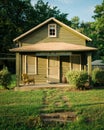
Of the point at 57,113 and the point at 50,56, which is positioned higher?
the point at 50,56

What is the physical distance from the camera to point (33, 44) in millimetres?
22438

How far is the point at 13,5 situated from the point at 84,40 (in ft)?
87.1

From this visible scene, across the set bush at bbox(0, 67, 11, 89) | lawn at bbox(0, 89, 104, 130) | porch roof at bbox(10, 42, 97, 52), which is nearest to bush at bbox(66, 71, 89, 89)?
porch roof at bbox(10, 42, 97, 52)

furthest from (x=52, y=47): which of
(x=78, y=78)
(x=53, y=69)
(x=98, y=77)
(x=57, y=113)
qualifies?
(x=57, y=113)

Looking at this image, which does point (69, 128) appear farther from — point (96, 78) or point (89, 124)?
point (96, 78)

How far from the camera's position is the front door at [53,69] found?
22375 millimetres

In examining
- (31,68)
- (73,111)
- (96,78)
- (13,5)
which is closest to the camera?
(73,111)

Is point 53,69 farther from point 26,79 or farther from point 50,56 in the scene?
point 26,79

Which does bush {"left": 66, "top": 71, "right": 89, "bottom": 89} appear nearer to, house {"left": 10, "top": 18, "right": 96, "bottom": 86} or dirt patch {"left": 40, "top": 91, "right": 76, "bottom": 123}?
house {"left": 10, "top": 18, "right": 96, "bottom": 86}

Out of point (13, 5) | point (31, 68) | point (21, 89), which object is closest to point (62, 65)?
point (31, 68)

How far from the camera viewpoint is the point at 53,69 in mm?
22453

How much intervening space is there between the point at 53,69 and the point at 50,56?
3.68 feet

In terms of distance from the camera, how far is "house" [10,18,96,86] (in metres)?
22.2

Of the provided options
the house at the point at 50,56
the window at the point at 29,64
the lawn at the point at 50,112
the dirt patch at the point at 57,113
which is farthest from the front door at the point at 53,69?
the dirt patch at the point at 57,113
